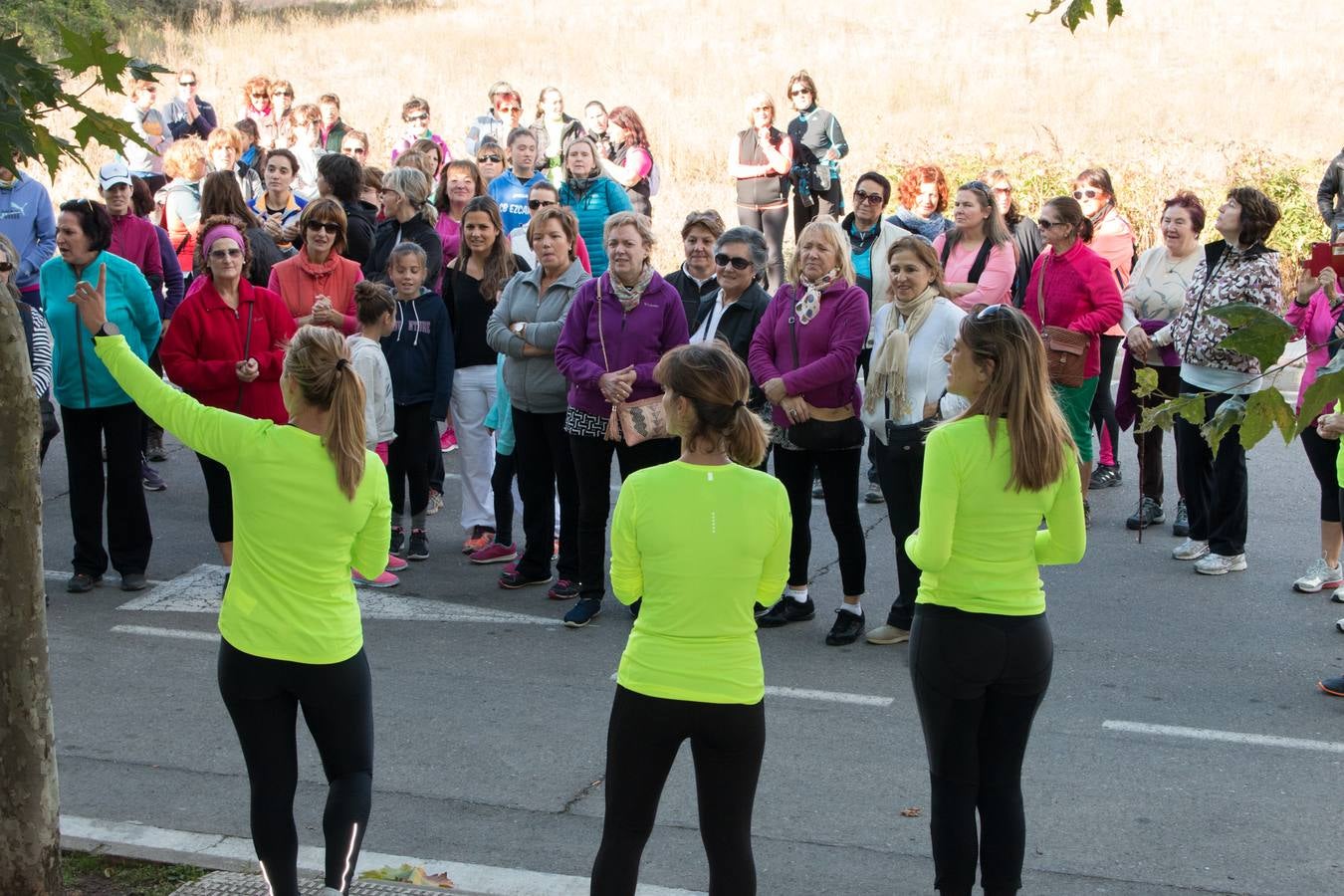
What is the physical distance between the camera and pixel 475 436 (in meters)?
9.32

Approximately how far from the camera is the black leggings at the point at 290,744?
172 inches

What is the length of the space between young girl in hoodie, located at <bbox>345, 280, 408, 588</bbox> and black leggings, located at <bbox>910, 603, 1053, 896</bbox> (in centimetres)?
468

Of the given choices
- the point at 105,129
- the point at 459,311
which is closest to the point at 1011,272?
the point at 459,311

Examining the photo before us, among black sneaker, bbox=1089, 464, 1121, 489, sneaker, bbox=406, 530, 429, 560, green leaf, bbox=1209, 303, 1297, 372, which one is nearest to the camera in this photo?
green leaf, bbox=1209, 303, 1297, 372

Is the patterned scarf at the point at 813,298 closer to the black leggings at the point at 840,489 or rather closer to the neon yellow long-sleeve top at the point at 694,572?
the black leggings at the point at 840,489

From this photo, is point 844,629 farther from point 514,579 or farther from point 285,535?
point 285,535

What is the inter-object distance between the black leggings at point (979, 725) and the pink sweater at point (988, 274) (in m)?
5.15

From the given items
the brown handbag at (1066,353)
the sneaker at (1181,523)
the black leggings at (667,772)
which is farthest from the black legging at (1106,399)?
the black leggings at (667,772)

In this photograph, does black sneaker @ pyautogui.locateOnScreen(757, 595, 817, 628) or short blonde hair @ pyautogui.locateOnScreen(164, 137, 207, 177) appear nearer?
black sneaker @ pyautogui.locateOnScreen(757, 595, 817, 628)

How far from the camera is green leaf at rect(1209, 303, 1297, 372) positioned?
3115mm

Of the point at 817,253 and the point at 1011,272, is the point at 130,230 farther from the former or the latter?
the point at 1011,272

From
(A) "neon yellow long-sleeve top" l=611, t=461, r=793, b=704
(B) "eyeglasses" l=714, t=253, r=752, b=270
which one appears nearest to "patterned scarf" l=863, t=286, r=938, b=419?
(B) "eyeglasses" l=714, t=253, r=752, b=270

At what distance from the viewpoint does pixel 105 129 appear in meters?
4.27

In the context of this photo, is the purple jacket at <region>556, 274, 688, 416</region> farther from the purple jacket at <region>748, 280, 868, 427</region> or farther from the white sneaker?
the white sneaker
